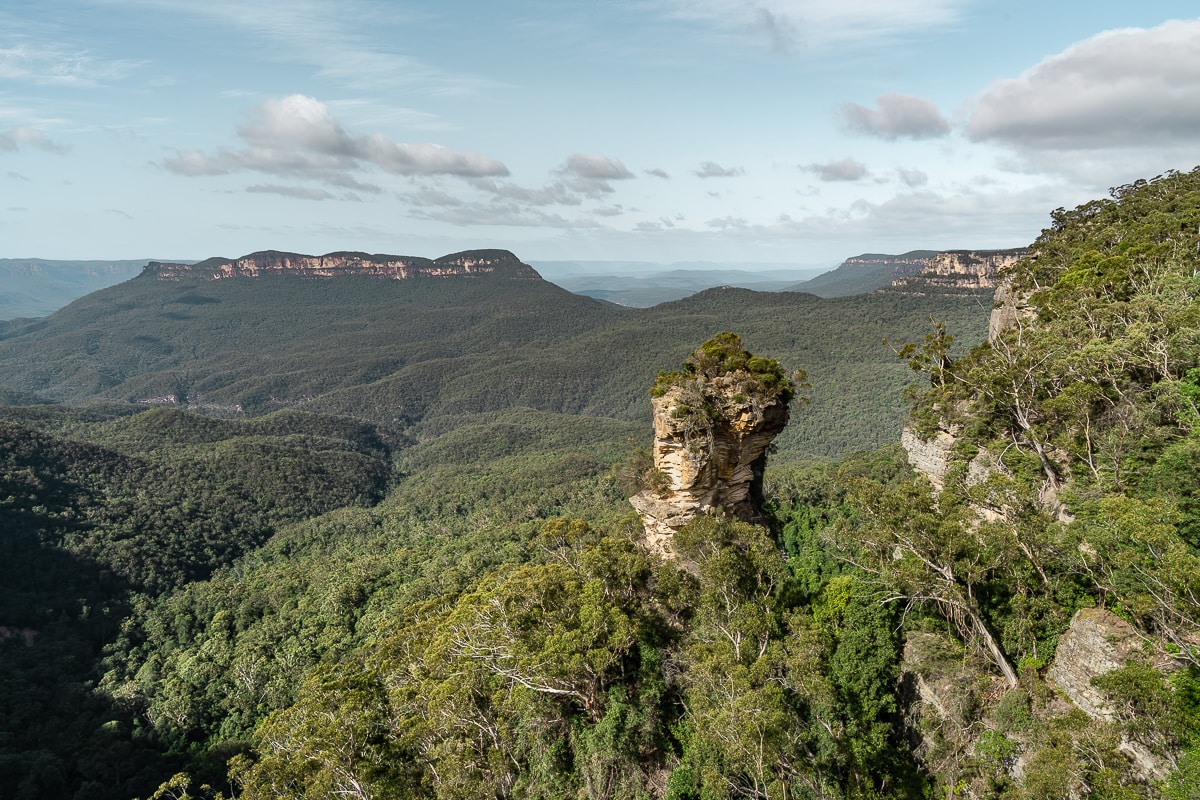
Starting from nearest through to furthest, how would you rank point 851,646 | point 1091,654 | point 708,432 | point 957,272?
point 1091,654, point 851,646, point 708,432, point 957,272

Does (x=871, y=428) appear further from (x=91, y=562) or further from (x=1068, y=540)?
(x=91, y=562)

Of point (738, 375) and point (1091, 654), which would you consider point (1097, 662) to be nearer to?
point (1091, 654)

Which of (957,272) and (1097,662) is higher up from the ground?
(957,272)

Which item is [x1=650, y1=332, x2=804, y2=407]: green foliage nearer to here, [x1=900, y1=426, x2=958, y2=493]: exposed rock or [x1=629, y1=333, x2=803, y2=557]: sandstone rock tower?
[x1=629, y1=333, x2=803, y2=557]: sandstone rock tower

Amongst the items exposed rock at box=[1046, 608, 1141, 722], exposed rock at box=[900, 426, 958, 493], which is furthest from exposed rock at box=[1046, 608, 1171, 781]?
exposed rock at box=[900, 426, 958, 493]

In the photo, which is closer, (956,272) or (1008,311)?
(1008,311)

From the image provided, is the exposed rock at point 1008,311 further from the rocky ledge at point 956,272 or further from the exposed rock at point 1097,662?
the rocky ledge at point 956,272

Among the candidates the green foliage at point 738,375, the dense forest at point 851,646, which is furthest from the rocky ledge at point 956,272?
the green foliage at point 738,375

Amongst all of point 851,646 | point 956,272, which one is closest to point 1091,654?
point 851,646
